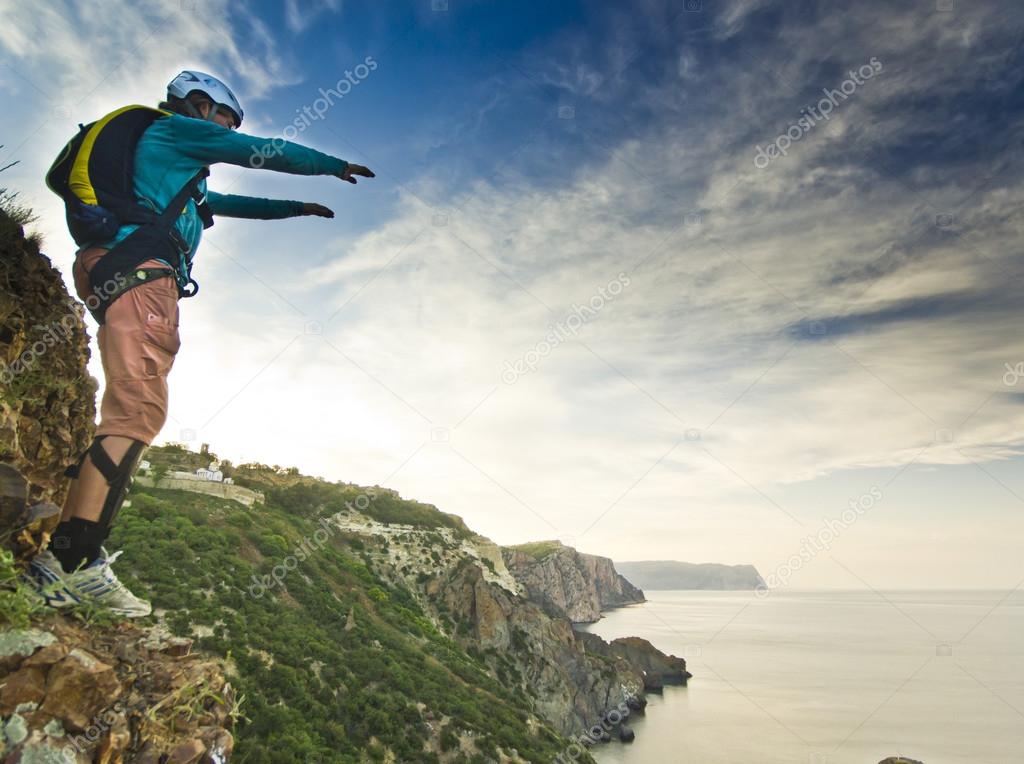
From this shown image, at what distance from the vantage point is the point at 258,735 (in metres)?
16.3

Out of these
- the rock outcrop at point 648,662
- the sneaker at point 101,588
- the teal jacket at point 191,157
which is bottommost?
the rock outcrop at point 648,662

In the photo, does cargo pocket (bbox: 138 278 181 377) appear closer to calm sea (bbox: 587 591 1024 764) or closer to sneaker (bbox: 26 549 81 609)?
sneaker (bbox: 26 549 81 609)

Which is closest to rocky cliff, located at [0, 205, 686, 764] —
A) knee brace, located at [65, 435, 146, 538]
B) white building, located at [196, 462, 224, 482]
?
knee brace, located at [65, 435, 146, 538]

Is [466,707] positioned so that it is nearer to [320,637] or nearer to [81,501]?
[320,637]

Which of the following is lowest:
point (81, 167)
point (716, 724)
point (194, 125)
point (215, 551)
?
point (716, 724)

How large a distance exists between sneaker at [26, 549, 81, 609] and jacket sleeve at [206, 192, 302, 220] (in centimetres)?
311

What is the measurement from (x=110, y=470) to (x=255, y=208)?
2.70m

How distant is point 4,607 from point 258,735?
708 inches

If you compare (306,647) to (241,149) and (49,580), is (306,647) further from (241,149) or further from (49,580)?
(241,149)

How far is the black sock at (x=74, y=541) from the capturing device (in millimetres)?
3184

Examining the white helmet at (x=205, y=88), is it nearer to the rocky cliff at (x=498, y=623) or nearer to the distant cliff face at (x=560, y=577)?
the rocky cliff at (x=498, y=623)

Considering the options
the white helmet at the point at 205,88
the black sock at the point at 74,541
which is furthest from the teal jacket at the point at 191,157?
the black sock at the point at 74,541

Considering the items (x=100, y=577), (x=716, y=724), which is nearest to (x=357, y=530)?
(x=716, y=724)

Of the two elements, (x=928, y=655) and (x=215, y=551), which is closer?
(x=215, y=551)
